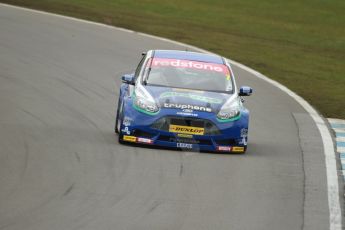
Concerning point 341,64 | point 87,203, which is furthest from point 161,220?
point 341,64

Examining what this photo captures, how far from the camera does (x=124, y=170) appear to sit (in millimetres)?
13570

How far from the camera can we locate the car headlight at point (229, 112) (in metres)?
15.5

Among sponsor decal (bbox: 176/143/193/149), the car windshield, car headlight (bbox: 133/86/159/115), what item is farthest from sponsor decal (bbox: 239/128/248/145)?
car headlight (bbox: 133/86/159/115)

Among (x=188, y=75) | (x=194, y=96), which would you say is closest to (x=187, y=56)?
(x=188, y=75)

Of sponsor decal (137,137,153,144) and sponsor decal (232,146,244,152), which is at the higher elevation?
sponsor decal (137,137,153,144)

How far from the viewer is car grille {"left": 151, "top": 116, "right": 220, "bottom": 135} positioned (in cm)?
1529

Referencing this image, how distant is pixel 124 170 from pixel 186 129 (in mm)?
1962

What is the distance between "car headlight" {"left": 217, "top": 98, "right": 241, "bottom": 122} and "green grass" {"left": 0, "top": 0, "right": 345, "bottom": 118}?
540cm

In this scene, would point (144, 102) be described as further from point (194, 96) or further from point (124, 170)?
point (124, 170)

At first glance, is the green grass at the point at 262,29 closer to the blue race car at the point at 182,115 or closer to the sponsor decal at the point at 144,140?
the blue race car at the point at 182,115

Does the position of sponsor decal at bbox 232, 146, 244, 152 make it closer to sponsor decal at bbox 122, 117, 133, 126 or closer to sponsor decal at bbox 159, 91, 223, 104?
sponsor decal at bbox 159, 91, 223, 104

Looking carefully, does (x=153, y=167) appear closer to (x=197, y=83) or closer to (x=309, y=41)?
(x=197, y=83)

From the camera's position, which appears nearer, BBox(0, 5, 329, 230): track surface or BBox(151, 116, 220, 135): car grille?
BBox(0, 5, 329, 230): track surface

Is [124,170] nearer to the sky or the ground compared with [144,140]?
nearer to the ground
